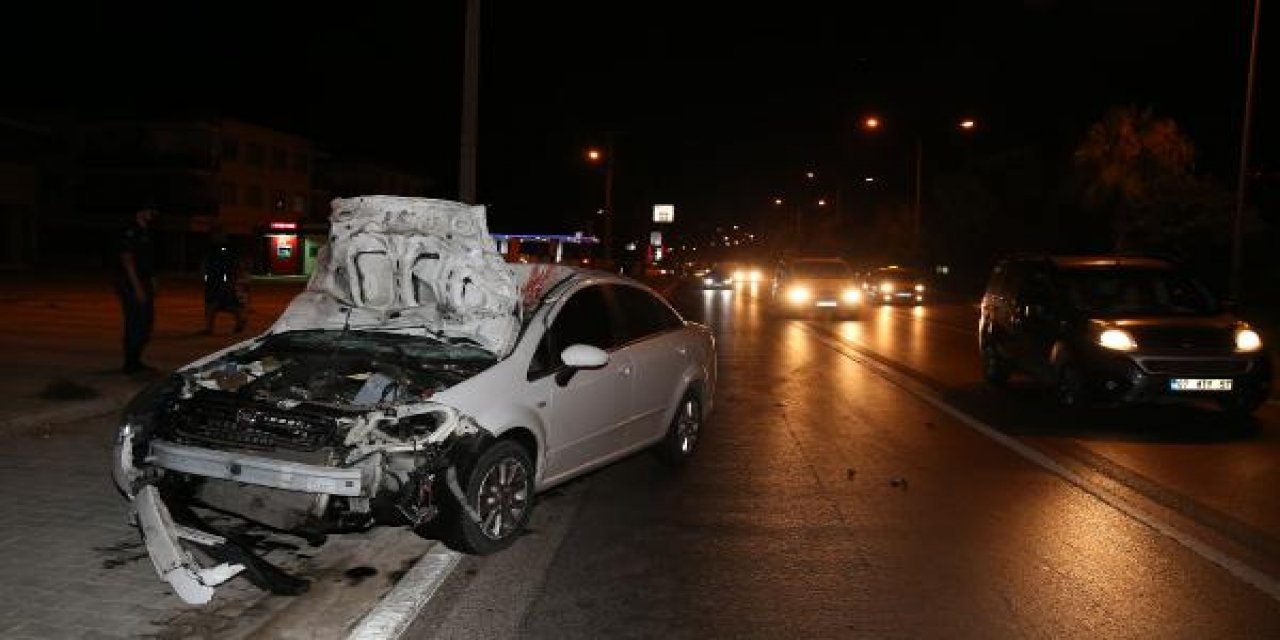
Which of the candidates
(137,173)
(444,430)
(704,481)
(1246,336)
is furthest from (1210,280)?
(137,173)

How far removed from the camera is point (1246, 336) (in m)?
11.7

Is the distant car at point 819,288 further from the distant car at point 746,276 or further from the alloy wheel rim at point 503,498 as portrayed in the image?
the distant car at point 746,276

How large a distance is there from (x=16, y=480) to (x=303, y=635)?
3.76 m

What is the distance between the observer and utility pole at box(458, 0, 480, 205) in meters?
14.7

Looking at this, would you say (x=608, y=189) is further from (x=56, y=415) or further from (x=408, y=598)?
(x=408, y=598)

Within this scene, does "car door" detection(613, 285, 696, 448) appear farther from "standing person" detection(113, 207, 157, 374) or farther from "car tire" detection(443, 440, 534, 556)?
"standing person" detection(113, 207, 157, 374)

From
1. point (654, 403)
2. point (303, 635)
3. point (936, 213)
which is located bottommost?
point (303, 635)

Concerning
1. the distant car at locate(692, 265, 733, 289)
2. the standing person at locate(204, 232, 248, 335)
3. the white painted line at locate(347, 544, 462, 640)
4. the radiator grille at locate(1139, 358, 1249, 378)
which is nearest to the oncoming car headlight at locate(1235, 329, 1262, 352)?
the radiator grille at locate(1139, 358, 1249, 378)

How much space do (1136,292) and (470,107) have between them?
871 cm

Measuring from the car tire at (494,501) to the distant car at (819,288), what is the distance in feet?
79.4

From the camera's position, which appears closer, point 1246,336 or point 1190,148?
point 1246,336

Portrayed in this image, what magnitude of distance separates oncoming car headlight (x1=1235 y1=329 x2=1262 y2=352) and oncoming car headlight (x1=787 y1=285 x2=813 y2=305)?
60.3 ft

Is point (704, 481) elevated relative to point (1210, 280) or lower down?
lower down

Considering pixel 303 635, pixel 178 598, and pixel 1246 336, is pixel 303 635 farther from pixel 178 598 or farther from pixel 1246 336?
pixel 1246 336
